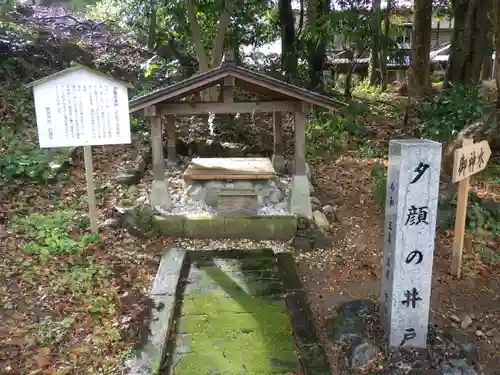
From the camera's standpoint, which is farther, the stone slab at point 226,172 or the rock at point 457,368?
the stone slab at point 226,172

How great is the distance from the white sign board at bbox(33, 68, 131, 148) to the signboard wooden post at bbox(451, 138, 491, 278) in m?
4.09

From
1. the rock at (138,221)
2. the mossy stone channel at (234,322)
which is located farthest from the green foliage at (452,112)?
the rock at (138,221)

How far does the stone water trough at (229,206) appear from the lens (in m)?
6.77

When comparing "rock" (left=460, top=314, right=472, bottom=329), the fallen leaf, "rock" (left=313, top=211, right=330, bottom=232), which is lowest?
"rock" (left=460, top=314, right=472, bottom=329)

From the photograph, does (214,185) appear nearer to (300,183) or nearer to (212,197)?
(212,197)

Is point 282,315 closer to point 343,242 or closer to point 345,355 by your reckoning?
point 345,355

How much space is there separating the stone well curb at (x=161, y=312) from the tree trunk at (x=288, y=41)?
856 cm

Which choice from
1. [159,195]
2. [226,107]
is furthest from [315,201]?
[159,195]

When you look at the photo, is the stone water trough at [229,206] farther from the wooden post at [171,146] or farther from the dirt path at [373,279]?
the wooden post at [171,146]

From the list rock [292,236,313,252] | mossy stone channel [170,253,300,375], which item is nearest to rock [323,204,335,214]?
rock [292,236,313,252]

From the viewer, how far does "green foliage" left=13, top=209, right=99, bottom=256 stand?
18.3 ft

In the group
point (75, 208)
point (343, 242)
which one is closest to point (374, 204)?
point (343, 242)

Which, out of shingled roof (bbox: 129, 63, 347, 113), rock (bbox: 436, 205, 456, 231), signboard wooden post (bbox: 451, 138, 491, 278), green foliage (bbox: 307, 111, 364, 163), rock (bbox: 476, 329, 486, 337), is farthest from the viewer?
green foliage (bbox: 307, 111, 364, 163)

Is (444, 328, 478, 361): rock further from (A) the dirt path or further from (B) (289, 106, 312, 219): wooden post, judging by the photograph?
(B) (289, 106, 312, 219): wooden post
